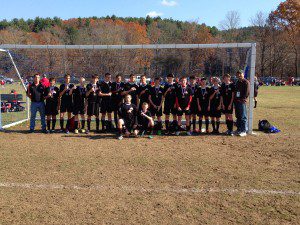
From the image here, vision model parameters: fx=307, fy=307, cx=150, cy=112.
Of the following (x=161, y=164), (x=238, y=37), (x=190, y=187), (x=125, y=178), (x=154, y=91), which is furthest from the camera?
(x=238, y=37)

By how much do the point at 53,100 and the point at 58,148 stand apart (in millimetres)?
2488

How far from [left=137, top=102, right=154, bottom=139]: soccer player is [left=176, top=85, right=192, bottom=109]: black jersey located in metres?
1.02

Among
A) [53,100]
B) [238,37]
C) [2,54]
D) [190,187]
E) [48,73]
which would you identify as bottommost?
[190,187]

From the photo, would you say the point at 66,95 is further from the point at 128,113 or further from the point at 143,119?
the point at 143,119

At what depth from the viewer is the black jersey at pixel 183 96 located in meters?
9.38

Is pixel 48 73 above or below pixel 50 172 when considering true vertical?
above

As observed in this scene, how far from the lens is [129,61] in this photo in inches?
464

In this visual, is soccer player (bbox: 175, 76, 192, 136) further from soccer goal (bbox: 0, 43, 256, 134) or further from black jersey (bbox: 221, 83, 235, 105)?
soccer goal (bbox: 0, 43, 256, 134)

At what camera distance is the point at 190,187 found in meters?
5.08

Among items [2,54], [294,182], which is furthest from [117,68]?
[294,182]

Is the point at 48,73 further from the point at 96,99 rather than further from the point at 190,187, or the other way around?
the point at 190,187

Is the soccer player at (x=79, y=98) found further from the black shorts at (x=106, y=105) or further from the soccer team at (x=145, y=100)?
the black shorts at (x=106, y=105)

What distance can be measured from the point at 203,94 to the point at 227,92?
722 millimetres

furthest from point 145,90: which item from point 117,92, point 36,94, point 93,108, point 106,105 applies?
point 36,94
